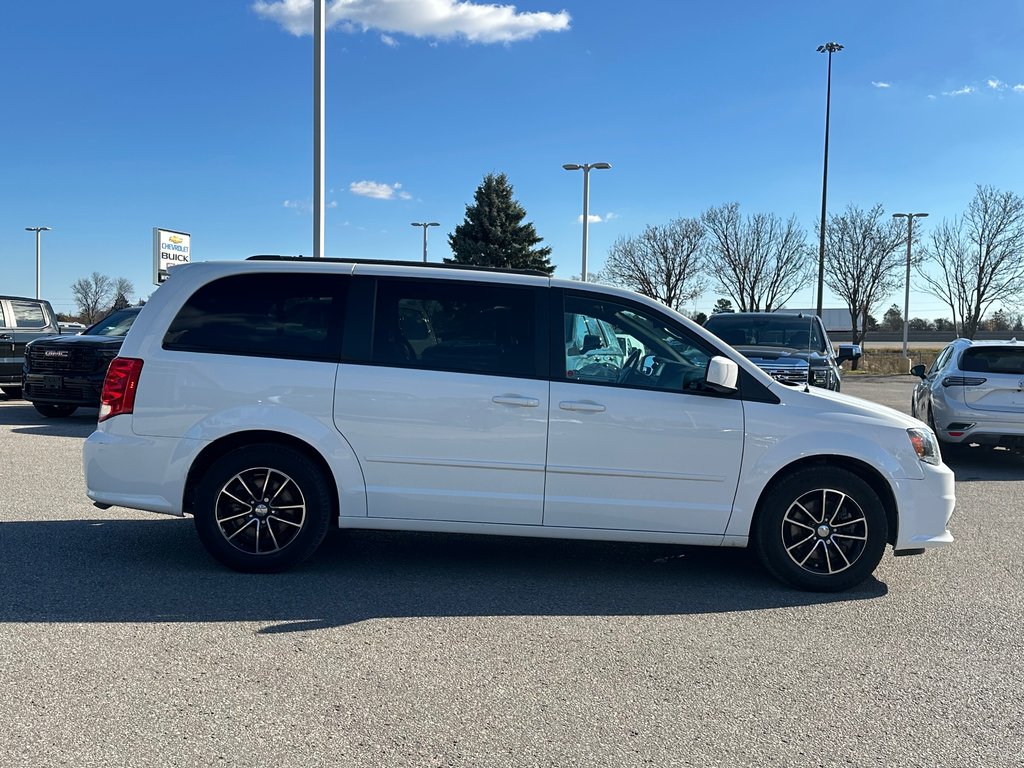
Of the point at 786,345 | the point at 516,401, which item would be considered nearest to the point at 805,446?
the point at 516,401

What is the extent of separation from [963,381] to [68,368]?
1215 cm

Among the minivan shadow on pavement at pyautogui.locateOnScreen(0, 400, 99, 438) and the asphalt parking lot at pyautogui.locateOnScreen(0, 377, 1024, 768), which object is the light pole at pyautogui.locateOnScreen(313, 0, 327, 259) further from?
the asphalt parking lot at pyautogui.locateOnScreen(0, 377, 1024, 768)

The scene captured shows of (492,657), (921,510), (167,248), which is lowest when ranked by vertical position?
(492,657)

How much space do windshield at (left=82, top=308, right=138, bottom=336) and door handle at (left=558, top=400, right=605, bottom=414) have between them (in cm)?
1102

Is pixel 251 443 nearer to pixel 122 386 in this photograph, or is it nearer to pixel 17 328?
pixel 122 386

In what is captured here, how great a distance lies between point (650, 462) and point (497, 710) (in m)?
1.99

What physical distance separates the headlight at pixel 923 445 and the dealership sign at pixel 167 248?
18.5m

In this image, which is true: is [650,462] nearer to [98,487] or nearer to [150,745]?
[150,745]

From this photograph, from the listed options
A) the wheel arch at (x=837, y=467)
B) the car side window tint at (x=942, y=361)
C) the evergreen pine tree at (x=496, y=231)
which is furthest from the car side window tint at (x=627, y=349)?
the evergreen pine tree at (x=496, y=231)

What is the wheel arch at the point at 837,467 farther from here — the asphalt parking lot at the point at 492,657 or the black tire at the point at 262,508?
the black tire at the point at 262,508

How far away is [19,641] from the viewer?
414cm

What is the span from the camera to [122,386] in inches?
208

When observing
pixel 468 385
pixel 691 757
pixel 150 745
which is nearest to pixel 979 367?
pixel 468 385

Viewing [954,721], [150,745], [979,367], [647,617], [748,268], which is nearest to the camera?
[150,745]
